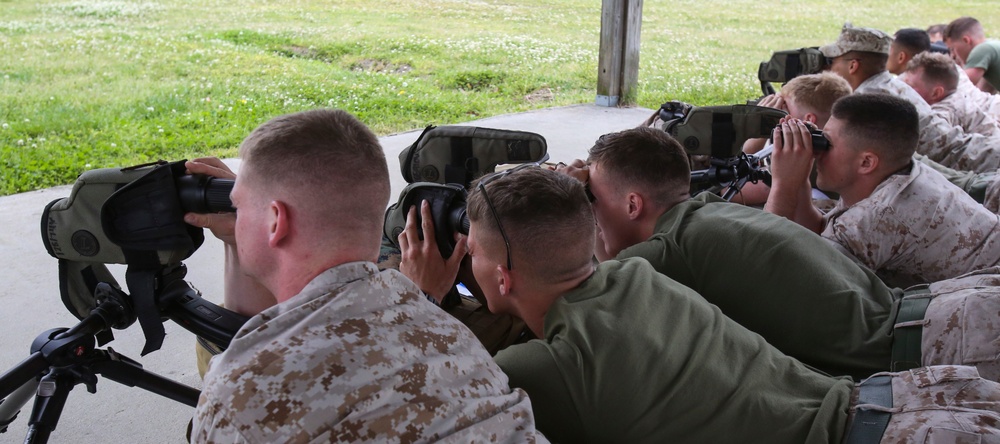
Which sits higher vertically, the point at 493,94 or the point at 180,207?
the point at 180,207

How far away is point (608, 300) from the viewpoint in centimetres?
158

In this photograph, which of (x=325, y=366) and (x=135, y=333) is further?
(x=135, y=333)

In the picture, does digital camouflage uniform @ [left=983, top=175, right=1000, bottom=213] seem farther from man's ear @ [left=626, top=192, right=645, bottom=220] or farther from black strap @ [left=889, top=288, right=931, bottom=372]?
man's ear @ [left=626, top=192, right=645, bottom=220]

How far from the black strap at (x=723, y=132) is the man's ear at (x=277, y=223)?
222 cm

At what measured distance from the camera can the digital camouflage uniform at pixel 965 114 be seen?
15.7 ft

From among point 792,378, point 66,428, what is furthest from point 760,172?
point 66,428

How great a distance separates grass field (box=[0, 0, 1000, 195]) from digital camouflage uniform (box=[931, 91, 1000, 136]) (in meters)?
3.70

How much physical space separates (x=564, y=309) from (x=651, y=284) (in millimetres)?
209

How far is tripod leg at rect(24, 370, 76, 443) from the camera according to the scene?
1693mm

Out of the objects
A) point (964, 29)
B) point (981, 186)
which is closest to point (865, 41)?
point (981, 186)

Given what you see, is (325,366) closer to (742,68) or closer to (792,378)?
(792,378)

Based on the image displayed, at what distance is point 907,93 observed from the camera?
4.29 meters

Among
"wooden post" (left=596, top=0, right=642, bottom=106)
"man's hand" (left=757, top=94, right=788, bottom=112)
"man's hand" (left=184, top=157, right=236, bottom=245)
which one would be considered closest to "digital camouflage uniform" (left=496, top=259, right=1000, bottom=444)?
"man's hand" (left=184, top=157, right=236, bottom=245)

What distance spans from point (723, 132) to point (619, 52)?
473 centimetres
